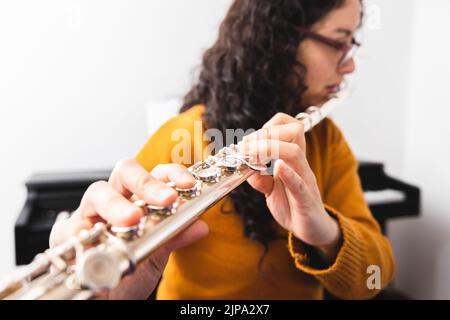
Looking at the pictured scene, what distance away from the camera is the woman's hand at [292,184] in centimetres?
38

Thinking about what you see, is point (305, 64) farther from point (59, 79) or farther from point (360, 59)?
point (59, 79)

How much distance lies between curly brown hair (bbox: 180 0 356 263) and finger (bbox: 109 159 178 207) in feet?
1.00

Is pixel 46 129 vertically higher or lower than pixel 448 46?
lower

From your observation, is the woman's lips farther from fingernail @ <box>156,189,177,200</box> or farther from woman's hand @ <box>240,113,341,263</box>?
fingernail @ <box>156,189,177,200</box>

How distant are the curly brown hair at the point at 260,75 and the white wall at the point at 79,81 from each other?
1.25ft

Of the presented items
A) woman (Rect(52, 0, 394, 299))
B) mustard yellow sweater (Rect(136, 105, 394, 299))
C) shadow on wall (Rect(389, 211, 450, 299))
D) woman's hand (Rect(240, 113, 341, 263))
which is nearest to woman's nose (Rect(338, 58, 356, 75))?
woman (Rect(52, 0, 394, 299))

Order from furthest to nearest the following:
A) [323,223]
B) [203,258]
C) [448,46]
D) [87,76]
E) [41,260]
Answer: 1. [87,76]
2. [448,46]
3. [203,258]
4. [323,223]
5. [41,260]

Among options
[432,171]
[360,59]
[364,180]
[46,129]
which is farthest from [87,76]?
[432,171]

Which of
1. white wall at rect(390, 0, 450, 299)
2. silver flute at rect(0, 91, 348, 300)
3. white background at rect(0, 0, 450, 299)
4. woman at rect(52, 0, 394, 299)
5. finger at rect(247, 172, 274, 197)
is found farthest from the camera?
white background at rect(0, 0, 450, 299)

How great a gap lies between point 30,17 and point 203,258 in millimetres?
791

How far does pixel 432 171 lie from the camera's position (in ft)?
3.10

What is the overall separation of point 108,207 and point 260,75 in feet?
1.37

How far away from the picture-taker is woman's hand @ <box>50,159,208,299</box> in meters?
0.27

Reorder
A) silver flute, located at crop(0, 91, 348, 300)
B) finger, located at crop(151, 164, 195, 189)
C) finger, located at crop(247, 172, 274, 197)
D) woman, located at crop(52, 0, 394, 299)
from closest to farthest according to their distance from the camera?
1. silver flute, located at crop(0, 91, 348, 300)
2. finger, located at crop(151, 164, 195, 189)
3. finger, located at crop(247, 172, 274, 197)
4. woman, located at crop(52, 0, 394, 299)
